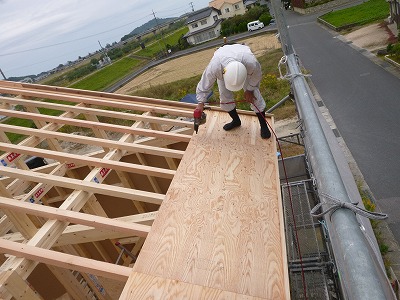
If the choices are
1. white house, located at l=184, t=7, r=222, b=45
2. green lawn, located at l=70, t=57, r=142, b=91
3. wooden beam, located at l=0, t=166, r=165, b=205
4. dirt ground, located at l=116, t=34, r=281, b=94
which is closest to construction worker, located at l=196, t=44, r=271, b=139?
wooden beam, located at l=0, t=166, r=165, b=205

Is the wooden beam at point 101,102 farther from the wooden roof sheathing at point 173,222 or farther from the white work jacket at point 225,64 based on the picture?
the white work jacket at point 225,64

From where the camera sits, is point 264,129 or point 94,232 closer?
point 94,232

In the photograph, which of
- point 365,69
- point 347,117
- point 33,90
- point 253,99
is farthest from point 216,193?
point 365,69

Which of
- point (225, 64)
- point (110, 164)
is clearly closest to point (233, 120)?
point (225, 64)

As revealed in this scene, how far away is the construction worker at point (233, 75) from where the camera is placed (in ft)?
12.5

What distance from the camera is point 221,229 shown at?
118 inches

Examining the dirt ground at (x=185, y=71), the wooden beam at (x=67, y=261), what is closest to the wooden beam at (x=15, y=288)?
the wooden beam at (x=67, y=261)

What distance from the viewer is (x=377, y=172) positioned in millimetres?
7961

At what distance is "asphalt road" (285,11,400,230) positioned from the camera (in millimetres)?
7625

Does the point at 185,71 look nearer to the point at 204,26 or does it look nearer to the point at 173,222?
the point at 204,26

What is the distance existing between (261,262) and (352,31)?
25.1 m

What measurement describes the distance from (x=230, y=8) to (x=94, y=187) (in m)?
56.6

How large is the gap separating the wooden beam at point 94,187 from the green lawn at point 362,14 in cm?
2596

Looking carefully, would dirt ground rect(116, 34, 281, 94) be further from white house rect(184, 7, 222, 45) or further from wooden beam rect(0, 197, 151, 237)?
wooden beam rect(0, 197, 151, 237)
